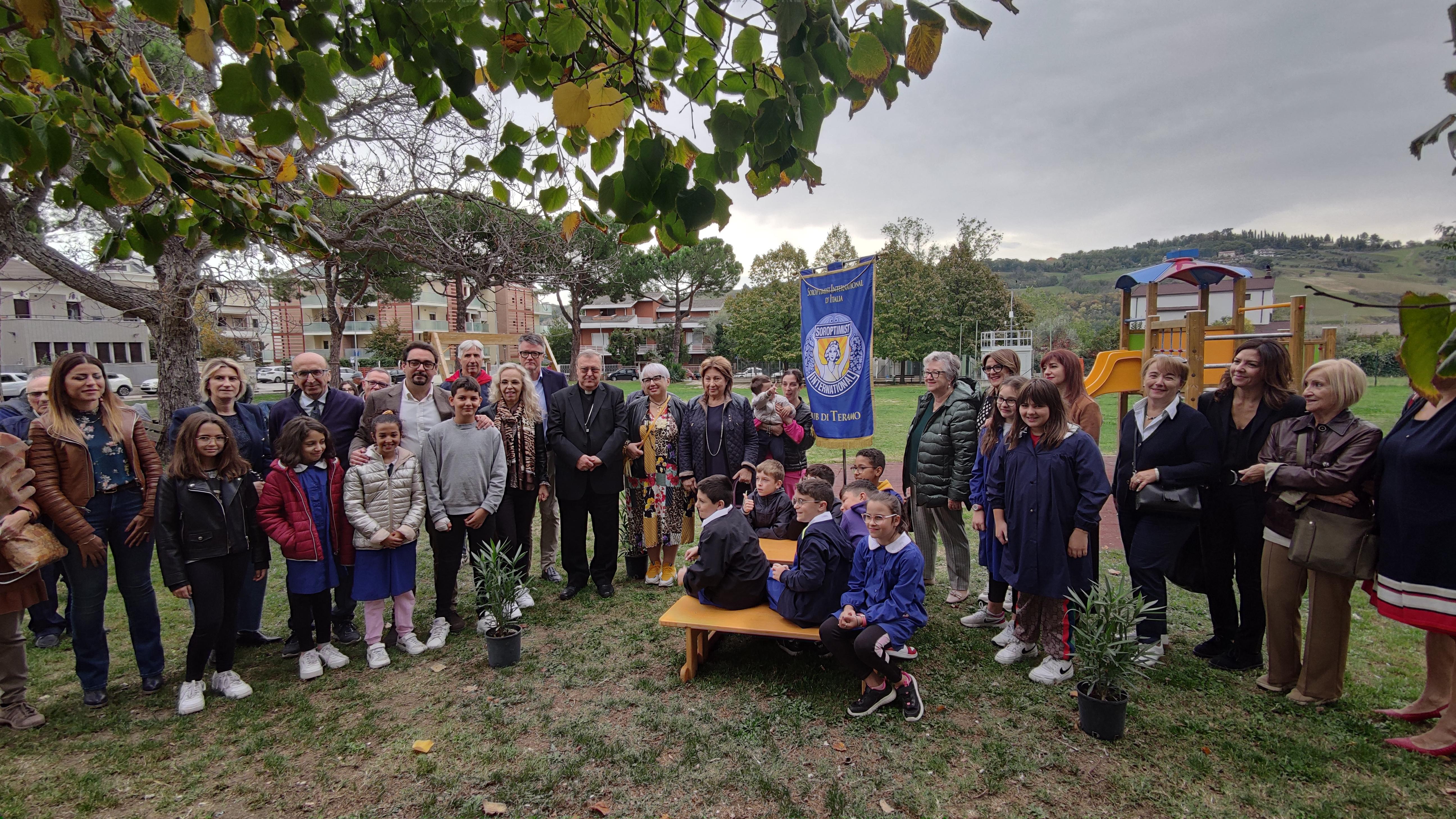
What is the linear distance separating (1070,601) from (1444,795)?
168cm

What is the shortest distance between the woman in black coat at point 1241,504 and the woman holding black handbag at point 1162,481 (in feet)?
0.51

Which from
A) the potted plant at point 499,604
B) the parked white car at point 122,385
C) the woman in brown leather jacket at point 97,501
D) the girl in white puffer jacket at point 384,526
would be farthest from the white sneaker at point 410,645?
the parked white car at point 122,385

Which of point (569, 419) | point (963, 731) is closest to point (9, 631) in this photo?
point (569, 419)

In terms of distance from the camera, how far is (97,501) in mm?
4051

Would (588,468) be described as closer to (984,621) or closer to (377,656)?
(377,656)

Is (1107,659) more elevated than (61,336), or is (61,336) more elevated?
(61,336)

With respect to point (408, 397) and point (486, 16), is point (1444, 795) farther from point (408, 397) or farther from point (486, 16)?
point (408, 397)

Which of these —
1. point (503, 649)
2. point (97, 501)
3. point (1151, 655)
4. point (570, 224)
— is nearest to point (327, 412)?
point (97, 501)

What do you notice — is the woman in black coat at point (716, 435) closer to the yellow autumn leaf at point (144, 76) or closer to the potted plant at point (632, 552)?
the potted plant at point (632, 552)

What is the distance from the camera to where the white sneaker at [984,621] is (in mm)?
4988

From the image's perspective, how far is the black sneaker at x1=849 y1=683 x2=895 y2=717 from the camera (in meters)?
3.77

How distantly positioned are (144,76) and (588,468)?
354cm

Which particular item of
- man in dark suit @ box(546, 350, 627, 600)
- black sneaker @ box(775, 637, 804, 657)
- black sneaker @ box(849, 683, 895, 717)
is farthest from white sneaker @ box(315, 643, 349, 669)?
black sneaker @ box(849, 683, 895, 717)

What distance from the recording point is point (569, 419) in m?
5.72
